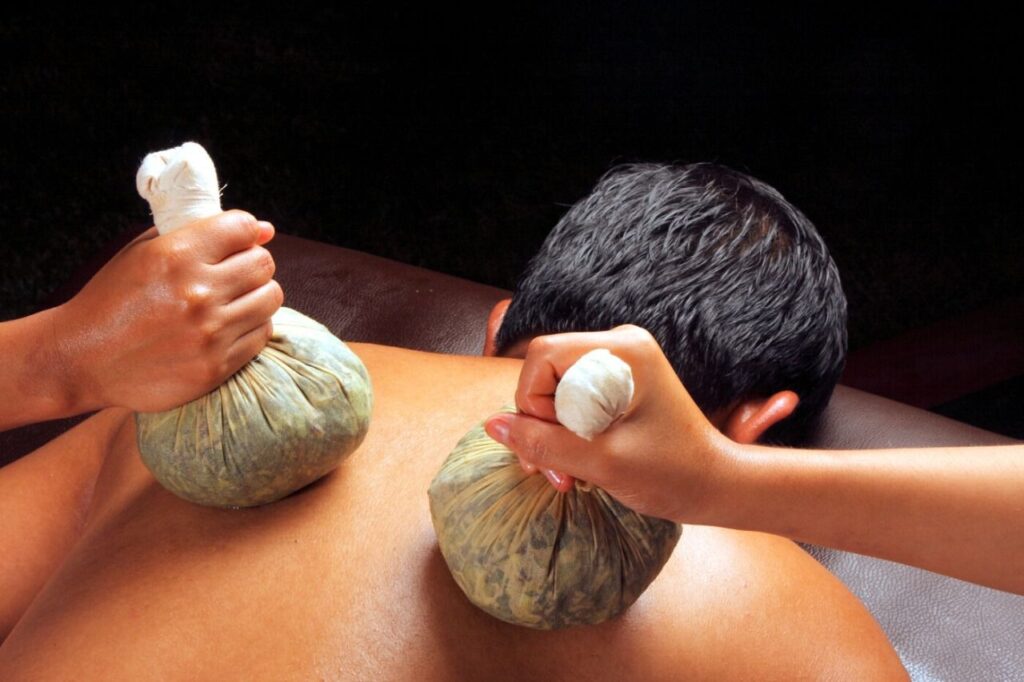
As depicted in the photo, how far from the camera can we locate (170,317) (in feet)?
2.13

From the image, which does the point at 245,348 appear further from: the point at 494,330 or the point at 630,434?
the point at 494,330

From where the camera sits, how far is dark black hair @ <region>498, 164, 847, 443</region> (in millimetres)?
908

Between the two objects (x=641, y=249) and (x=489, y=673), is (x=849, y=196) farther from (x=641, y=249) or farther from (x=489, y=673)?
(x=489, y=673)

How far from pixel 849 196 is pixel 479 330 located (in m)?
1.12

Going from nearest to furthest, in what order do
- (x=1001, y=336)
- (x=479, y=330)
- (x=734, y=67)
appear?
1. (x=479, y=330)
2. (x=1001, y=336)
3. (x=734, y=67)

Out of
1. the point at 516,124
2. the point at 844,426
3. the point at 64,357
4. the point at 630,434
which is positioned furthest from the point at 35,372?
the point at 516,124

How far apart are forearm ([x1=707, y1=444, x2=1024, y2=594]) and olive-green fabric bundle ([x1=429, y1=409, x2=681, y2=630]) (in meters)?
0.08

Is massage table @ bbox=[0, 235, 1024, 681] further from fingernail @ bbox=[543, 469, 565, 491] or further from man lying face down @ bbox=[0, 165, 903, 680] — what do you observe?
fingernail @ bbox=[543, 469, 565, 491]

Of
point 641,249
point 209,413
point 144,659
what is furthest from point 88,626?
point 641,249

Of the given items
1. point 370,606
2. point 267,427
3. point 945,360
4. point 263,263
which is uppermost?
point 263,263

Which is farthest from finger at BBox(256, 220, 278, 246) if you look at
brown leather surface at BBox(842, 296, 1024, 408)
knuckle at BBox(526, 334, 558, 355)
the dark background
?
the dark background

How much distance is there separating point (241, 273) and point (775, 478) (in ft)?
1.17

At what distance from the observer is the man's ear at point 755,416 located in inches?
35.9

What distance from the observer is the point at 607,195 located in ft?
3.42
